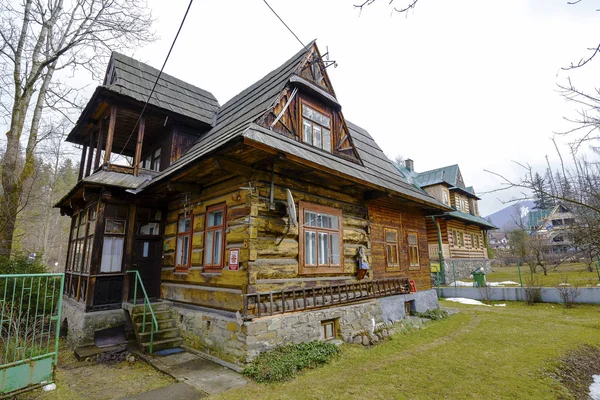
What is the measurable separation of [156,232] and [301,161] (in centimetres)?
601

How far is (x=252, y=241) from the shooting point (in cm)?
649

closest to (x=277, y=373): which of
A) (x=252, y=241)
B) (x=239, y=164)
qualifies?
(x=252, y=241)

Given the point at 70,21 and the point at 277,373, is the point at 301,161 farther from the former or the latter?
the point at 70,21

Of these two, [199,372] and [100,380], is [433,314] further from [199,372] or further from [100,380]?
[100,380]

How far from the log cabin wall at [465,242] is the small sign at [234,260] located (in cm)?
1941

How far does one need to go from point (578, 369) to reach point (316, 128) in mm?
8343

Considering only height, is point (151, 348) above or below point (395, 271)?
below

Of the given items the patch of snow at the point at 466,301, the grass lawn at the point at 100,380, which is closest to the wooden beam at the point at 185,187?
the grass lawn at the point at 100,380

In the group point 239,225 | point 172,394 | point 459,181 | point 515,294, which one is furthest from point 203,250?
Answer: point 459,181

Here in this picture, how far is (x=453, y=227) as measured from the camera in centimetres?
2269

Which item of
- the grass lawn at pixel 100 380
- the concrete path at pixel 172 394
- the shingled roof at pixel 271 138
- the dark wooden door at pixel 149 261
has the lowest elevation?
the grass lawn at pixel 100 380

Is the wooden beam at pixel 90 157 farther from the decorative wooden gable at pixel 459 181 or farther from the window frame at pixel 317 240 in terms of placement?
the decorative wooden gable at pixel 459 181

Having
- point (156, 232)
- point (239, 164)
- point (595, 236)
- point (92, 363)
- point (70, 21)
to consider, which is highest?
point (70, 21)

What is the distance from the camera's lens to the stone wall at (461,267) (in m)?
20.6
